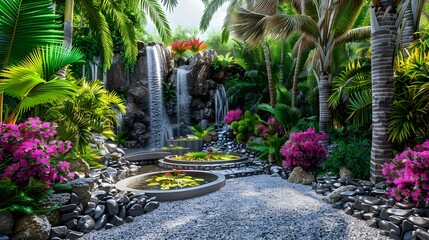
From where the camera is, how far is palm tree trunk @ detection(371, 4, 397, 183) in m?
5.21

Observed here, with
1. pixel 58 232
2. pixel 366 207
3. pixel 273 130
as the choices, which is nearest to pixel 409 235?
pixel 366 207

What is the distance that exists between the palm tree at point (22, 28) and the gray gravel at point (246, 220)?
2.77m

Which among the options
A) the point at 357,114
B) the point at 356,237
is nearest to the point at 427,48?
the point at 357,114

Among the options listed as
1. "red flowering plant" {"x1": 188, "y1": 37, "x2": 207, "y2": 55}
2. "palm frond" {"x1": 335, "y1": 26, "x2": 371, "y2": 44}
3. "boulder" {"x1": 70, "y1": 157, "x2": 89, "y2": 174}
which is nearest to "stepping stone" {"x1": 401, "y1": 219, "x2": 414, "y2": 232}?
"boulder" {"x1": 70, "y1": 157, "x2": 89, "y2": 174}

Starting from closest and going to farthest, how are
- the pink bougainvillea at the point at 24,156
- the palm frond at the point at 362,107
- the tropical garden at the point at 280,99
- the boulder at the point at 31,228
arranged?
the boulder at the point at 31,228 → the pink bougainvillea at the point at 24,156 → the tropical garden at the point at 280,99 → the palm frond at the point at 362,107

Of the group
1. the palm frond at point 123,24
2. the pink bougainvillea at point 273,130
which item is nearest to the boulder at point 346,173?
the pink bougainvillea at point 273,130

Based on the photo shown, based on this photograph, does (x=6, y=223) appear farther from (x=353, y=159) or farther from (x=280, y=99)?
(x=280, y=99)

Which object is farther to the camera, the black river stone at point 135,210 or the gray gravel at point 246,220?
the black river stone at point 135,210

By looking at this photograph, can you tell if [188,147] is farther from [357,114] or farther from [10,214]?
[10,214]

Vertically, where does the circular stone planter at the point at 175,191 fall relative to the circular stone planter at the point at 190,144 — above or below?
below

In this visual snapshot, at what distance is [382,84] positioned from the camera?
5285 millimetres

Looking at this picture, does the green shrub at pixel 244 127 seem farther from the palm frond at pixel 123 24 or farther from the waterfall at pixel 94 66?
the waterfall at pixel 94 66

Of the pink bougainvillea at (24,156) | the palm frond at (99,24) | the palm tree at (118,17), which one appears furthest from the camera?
Answer: the palm tree at (118,17)

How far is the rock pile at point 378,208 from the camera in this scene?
3535 mm
